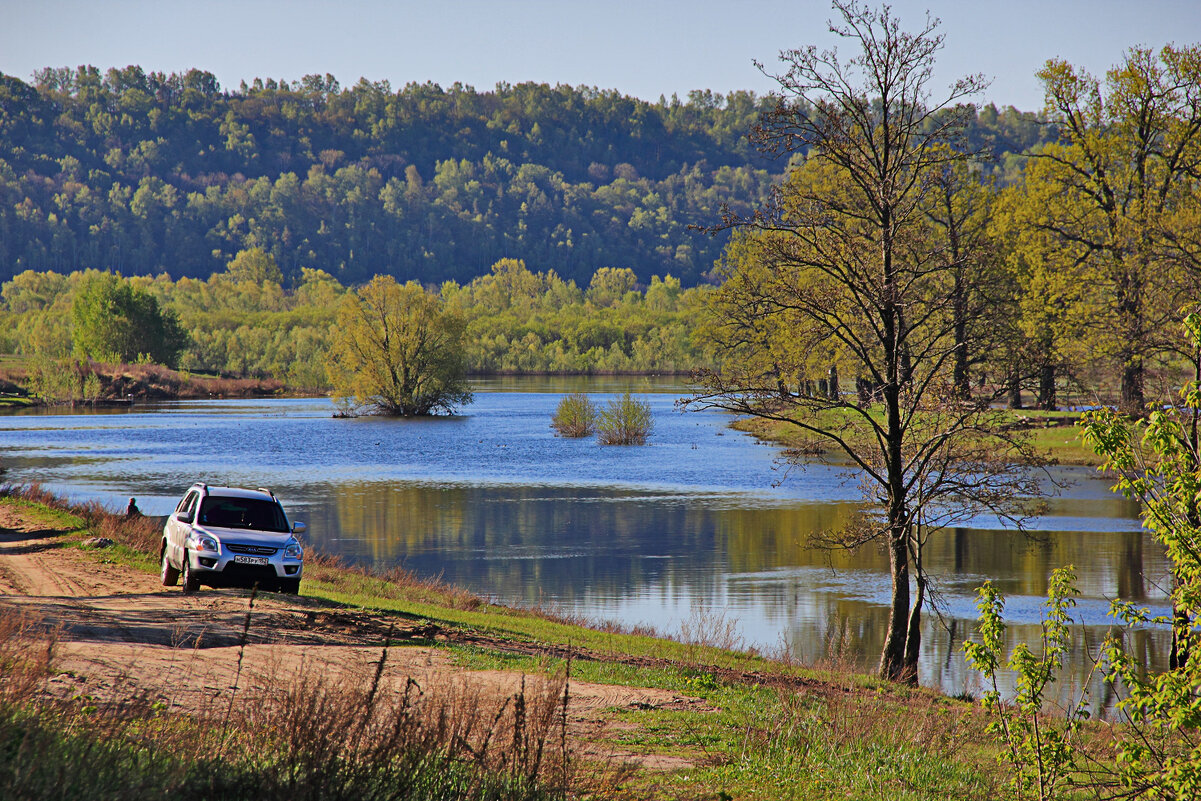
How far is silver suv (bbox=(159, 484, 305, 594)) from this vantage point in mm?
17297

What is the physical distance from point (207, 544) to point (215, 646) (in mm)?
4804

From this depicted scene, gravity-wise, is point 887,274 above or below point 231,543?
above

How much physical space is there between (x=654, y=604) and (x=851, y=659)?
6.09 meters

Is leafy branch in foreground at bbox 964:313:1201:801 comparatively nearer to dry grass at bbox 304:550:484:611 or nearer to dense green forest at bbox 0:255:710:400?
dry grass at bbox 304:550:484:611

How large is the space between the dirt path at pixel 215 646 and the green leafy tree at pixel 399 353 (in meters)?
67.9

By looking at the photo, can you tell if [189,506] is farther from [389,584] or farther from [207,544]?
[389,584]

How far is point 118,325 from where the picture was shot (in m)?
119

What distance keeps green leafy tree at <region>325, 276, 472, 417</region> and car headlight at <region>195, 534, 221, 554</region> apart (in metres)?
70.6

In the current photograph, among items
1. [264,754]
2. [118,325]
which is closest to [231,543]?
[264,754]

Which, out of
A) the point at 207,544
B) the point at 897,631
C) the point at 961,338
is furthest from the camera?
the point at 961,338

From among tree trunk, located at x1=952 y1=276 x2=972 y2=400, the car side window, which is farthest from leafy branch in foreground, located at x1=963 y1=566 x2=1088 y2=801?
the car side window

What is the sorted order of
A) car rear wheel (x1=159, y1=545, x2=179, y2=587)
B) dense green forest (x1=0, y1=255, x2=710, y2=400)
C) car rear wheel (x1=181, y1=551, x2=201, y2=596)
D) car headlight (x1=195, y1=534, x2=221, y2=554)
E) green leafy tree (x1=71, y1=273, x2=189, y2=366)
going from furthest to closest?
dense green forest (x1=0, y1=255, x2=710, y2=400), green leafy tree (x1=71, y1=273, x2=189, y2=366), car rear wheel (x1=159, y1=545, x2=179, y2=587), car rear wheel (x1=181, y1=551, x2=201, y2=596), car headlight (x1=195, y1=534, x2=221, y2=554)

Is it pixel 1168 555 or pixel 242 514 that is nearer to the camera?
pixel 1168 555

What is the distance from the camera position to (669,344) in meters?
166
